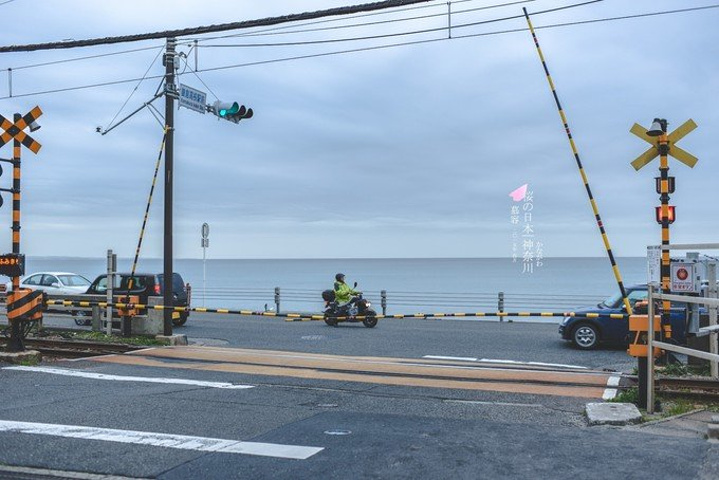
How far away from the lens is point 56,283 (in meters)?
25.6

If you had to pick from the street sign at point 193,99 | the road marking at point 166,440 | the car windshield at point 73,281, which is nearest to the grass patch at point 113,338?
the street sign at point 193,99

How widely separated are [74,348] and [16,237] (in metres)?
3.28

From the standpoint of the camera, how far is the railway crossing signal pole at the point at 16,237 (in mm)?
12016

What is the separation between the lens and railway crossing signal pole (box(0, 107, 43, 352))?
12.0 meters

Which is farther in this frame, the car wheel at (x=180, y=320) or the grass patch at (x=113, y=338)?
the car wheel at (x=180, y=320)

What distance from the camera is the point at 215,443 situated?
636cm

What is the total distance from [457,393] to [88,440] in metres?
4.76

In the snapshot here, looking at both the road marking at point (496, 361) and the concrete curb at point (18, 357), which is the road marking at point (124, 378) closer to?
the concrete curb at point (18, 357)

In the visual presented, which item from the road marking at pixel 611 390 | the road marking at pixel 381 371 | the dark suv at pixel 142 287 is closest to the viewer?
the road marking at pixel 611 390

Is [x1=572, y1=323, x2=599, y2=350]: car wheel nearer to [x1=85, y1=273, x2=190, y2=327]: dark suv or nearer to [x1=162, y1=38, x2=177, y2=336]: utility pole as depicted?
[x1=162, y1=38, x2=177, y2=336]: utility pole

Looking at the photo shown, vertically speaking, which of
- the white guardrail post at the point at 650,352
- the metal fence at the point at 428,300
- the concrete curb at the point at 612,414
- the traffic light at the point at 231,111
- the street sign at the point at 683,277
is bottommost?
the metal fence at the point at 428,300

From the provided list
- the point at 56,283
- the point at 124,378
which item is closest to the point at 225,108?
the point at 124,378

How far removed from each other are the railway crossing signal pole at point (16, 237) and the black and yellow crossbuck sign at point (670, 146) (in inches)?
404

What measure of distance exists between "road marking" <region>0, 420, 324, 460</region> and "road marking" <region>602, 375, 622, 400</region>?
4642 millimetres
